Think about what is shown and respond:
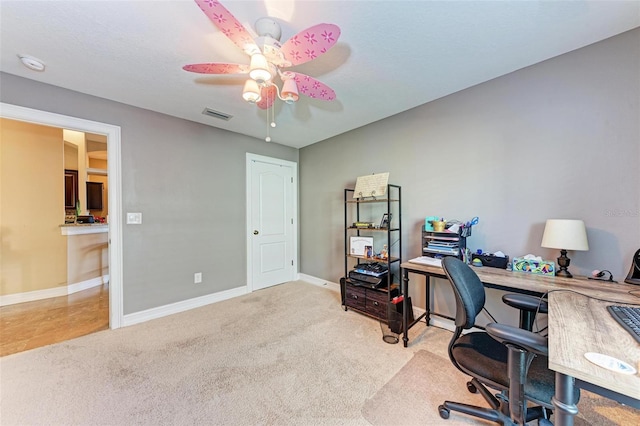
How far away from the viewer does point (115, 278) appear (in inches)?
101

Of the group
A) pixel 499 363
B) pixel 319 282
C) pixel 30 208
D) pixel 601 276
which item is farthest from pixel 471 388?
pixel 30 208

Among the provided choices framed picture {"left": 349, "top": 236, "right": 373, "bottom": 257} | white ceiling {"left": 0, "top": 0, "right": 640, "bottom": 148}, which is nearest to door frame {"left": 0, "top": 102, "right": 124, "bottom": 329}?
white ceiling {"left": 0, "top": 0, "right": 640, "bottom": 148}

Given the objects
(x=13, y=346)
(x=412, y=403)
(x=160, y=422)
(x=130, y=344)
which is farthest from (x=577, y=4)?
(x=13, y=346)

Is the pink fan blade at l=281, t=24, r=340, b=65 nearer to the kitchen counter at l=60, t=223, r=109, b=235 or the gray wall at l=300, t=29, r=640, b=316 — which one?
the gray wall at l=300, t=29, r=640, b=316

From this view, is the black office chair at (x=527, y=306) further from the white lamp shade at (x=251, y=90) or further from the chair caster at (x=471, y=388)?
the white lamp shade at (x=251, y=90)

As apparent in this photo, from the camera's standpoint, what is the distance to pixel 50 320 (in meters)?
2.72

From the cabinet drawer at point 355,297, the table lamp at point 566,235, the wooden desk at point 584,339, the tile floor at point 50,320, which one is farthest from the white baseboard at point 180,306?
the table lamp at point 566,235

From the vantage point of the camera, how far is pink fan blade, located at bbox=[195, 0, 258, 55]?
1.03 metres

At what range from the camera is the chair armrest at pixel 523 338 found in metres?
0.94

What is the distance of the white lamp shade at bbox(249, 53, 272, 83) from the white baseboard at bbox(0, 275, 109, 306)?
4510 millimetres

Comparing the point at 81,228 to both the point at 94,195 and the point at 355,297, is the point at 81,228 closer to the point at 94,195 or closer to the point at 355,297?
the point at 94,195

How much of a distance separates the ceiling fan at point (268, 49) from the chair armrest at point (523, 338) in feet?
5.08

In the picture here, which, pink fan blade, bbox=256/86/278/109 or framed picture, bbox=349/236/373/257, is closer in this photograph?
pink fan blade, bbox=256/86/278/109

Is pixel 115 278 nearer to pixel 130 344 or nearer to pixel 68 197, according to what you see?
pixel 130 344
